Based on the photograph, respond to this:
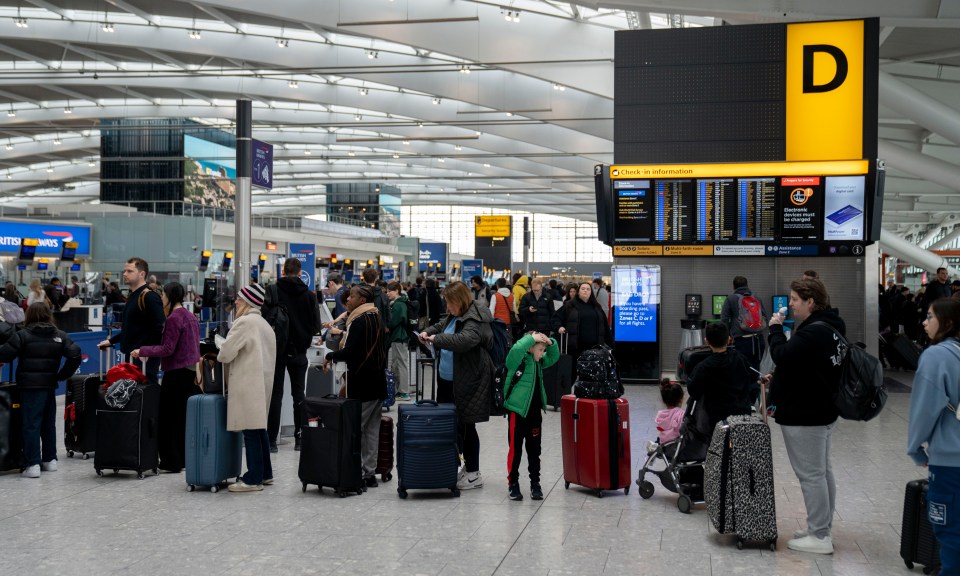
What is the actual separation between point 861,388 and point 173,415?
5.26m

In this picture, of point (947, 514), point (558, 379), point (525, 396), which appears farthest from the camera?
point (558, 379)

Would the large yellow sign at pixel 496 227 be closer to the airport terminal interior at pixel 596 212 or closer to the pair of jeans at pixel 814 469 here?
the airport terminal interior at pixel 596 212

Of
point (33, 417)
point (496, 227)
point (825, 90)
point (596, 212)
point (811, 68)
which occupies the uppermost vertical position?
point (811, 68)

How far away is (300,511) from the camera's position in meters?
6.25

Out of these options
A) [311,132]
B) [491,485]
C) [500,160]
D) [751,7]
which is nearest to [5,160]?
[311,132]

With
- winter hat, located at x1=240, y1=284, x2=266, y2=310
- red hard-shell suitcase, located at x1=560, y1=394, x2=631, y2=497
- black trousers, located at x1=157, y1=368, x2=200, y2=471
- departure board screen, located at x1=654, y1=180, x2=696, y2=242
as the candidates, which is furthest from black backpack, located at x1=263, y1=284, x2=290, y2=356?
departure board screen, located at x1=654, y1=180, x2=696, y2=242

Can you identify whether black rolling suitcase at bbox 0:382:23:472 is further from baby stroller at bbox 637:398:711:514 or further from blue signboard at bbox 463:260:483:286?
blue signboard at bbox 463:260:483:286

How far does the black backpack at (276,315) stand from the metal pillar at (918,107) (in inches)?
591

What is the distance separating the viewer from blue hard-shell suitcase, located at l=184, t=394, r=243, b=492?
6914 mm

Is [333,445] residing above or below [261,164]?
below

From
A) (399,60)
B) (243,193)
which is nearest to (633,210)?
(243,193)

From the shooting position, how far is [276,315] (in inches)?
320

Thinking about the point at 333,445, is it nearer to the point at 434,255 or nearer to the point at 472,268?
the point at 472,268

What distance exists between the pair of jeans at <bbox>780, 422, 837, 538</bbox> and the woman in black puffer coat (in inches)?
223
